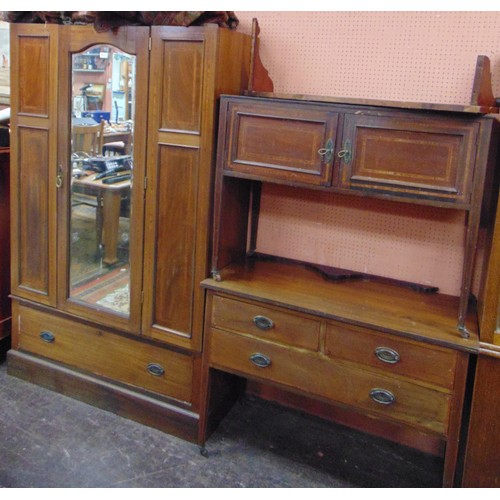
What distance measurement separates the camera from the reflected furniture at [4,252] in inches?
118

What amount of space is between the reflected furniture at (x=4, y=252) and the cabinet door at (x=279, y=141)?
1.40m

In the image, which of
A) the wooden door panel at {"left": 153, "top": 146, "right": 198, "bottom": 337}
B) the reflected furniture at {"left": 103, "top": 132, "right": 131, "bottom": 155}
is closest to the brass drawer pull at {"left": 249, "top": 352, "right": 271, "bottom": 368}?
the wooden door panel at {"left": 153, "top": 146, "right": 198, "bottom": 337}

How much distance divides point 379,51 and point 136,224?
49.5 inches

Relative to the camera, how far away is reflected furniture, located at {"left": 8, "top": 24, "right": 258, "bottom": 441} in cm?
231

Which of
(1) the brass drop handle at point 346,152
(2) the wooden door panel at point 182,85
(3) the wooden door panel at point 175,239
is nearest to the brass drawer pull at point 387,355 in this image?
(1) the brass drop handle at point 346,152

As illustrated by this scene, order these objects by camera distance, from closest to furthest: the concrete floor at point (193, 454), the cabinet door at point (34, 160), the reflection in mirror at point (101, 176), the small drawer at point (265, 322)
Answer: the small drawer at point (265, 322) → the concrete floor at point (193, 454) → the reflection in mirror at point (101, 176) → the cabinet door at point (34, 160)

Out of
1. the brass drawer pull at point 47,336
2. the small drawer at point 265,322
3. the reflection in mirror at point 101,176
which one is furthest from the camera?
the brass drawer pull at point 47,336

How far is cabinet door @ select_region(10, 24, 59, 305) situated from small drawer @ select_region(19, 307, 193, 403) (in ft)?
0.50

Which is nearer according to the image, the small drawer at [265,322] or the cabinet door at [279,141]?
the cabinet door at [279,141]

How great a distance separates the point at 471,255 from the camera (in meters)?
1.92

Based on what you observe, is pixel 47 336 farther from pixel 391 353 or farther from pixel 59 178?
pixel 391 353

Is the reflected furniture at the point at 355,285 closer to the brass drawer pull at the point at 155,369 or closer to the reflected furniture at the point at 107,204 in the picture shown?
the brass drawer pull at the point at 155,369

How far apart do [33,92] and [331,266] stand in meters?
1.57

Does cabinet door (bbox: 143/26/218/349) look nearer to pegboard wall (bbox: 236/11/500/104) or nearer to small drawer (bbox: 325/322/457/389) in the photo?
pegboard wall (bbox: 236/11/500/104)
